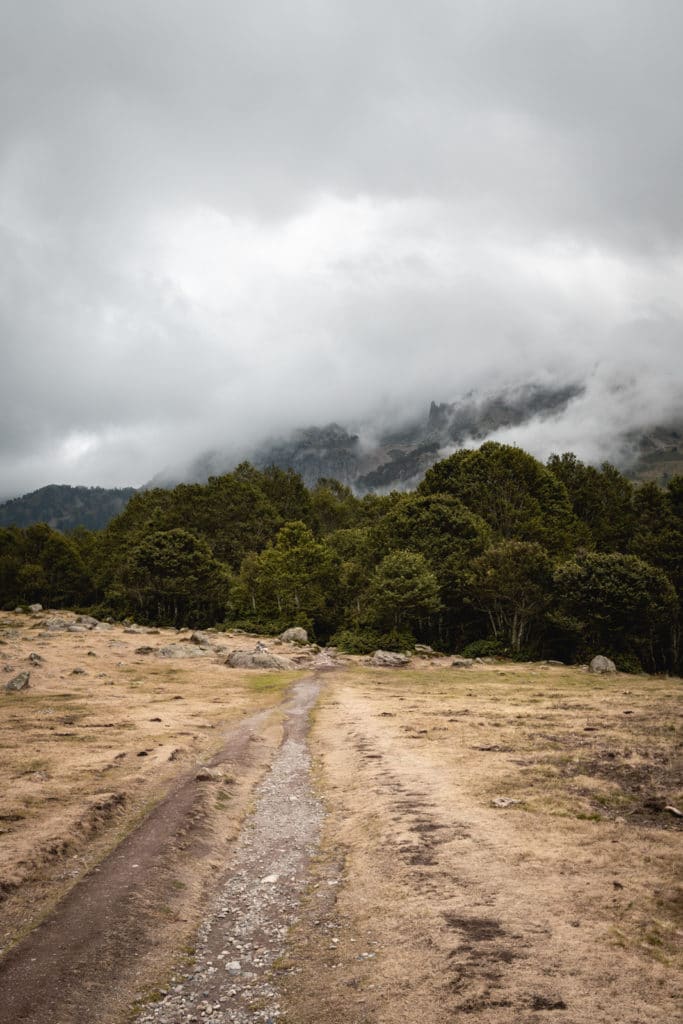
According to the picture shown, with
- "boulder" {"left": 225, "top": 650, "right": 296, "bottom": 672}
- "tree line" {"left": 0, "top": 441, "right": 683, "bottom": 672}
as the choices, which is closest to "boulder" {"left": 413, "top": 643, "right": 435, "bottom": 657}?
"tree line" {"left": 0, "top": 441, "right": 683, "bottom": 672}

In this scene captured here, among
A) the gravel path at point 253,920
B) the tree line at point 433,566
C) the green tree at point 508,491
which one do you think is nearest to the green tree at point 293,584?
the tree line at point 433,566

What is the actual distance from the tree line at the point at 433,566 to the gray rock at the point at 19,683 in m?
40.8

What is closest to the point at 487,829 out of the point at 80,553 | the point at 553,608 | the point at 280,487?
the point at 553,608

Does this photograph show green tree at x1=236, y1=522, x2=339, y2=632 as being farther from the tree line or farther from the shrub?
the shrub

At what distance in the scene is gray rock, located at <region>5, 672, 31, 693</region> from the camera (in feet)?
116

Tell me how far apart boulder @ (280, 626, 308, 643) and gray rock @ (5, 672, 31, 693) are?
40822mm

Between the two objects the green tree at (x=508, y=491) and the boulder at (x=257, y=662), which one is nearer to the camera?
the boulder at (x=257, y=662)

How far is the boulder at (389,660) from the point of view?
6062 cm

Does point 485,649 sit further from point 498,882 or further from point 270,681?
point 498,882

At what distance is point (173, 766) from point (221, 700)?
17639mm

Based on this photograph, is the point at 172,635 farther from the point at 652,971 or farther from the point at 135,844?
the point at 652,971

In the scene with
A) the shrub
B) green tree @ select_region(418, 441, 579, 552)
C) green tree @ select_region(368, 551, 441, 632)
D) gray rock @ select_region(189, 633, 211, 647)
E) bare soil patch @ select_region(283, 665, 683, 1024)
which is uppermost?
green tree @ select_region(418, 441, 579, 552)

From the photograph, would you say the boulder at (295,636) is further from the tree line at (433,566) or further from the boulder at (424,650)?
the boulder at (424,650)

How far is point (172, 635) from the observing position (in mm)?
79125
